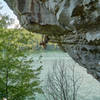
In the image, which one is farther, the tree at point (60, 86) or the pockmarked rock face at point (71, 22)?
the tree at point (60, 86)

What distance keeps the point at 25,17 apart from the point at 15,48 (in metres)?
1.86

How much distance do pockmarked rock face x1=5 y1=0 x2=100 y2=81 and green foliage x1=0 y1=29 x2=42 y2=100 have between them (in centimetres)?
128

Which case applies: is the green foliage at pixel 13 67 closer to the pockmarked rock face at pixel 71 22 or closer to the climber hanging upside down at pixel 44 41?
the climber hanging upside down at pixel 44 41

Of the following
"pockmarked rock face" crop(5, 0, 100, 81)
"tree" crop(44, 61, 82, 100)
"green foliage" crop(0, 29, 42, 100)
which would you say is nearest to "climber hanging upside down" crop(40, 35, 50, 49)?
"pockmarked rock face" crop(5, 0, 100, 81)

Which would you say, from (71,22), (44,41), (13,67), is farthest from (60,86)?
(71,22)

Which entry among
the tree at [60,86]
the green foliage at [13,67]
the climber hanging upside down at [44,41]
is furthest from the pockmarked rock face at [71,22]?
the tree at [60,86]

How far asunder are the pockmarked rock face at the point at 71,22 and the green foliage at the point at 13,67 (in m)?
1.28

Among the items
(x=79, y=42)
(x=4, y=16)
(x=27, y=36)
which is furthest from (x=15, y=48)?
(x=79, y=42)

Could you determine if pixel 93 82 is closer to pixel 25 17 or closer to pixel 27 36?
pixel 27 36

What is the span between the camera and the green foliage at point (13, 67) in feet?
23.4

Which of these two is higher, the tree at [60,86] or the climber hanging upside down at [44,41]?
the climber hanging upside down at [44,41]

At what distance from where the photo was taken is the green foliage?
7138 mm

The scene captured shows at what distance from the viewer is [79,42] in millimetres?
5441

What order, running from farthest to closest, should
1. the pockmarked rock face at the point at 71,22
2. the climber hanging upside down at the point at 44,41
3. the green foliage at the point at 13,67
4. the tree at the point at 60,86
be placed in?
1. the tree at the point at 60,86
2. the climber hanging upside down at the point at 44,41
3. the green foliage at the point at 13,67
4. the pockmarked rock face at the point at 71,22
